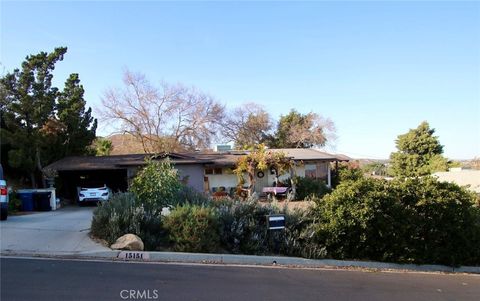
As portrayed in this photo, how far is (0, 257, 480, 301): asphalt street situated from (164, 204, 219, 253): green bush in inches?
40.5

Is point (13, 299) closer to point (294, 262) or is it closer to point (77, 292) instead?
point (77, 292)

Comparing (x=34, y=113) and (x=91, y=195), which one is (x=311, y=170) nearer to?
(x=91, y=195)

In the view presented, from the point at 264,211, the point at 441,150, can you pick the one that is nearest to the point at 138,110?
the point at 441,150

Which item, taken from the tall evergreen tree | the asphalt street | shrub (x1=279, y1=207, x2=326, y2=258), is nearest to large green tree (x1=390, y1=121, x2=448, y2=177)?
the tall evergreen tree

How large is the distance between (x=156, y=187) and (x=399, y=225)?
6342 millimetres

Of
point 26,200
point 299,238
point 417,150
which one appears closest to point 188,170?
point 26,200

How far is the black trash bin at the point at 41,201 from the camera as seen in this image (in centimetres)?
2067

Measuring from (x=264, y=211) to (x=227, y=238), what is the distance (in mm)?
1264

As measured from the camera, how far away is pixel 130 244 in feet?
30.9

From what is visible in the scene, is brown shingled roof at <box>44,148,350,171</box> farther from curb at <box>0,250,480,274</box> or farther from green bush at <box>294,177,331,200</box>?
curb at <box>0,250,480,274</box>

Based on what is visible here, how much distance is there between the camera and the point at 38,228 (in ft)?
41.3

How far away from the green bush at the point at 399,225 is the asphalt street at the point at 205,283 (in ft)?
3.51

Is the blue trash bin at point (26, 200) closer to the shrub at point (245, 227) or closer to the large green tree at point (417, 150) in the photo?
the shrub at point (245, 227)

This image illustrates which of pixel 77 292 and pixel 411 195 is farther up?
pixel 411 195
